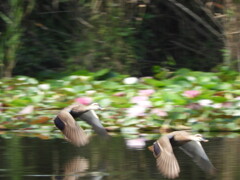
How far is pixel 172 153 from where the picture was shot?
15.7 ft

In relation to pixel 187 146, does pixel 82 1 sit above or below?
above

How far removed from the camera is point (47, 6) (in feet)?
36.2

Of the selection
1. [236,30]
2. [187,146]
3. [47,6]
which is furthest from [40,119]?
[47,6]

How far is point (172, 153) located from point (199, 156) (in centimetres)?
47

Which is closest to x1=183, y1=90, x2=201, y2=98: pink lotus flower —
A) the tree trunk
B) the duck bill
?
the duck bill

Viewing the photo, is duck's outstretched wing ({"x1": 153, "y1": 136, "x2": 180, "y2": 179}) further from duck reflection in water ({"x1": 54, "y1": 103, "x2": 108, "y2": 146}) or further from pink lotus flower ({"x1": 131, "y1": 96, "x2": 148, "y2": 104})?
pink lotus flower ({"x1": 131, "y1": 96, "x2": 148, "y2": 104})

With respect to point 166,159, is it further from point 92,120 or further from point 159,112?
point 159,112

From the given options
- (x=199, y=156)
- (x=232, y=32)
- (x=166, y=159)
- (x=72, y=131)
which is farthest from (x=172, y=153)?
(x=232, y=32)

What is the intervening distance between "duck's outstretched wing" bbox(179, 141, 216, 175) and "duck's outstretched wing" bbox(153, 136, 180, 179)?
0.35 m

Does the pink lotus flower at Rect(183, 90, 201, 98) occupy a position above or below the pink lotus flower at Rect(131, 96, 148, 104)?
above

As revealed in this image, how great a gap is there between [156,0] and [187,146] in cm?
603

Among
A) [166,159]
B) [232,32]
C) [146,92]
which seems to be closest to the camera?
[166,159]

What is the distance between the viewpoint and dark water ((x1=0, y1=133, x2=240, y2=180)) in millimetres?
4926

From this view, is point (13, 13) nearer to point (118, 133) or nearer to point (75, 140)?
point (118, 133)
